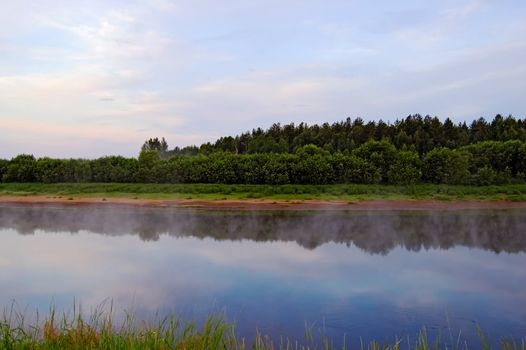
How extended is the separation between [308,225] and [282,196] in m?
7.92

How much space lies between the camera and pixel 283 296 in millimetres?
8867

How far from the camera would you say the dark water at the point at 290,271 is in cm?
777

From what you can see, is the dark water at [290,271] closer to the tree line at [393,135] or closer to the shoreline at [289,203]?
the shoreline at [289,203]

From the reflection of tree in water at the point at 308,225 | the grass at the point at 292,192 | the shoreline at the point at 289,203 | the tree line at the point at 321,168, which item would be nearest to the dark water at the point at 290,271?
the reflection of tree in water at the point at 308,225

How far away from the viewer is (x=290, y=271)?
10812mm

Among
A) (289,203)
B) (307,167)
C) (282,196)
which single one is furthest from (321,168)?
(289,203)

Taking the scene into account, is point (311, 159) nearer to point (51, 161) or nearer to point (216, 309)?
point (51, 161)

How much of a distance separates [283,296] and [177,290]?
5.91 feet

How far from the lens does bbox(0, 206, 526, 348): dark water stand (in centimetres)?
777

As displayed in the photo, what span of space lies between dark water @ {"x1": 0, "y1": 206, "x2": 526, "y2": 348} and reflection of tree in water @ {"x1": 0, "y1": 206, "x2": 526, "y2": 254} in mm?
66

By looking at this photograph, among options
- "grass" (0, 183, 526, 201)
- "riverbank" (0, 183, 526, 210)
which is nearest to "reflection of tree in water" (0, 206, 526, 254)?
"riverbank" (0, 183, 526, 210)

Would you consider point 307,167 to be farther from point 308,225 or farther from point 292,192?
point 308,225

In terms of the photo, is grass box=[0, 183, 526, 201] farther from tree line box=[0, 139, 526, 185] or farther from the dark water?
the dark water

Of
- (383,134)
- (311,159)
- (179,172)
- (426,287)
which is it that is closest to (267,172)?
(311,159)
